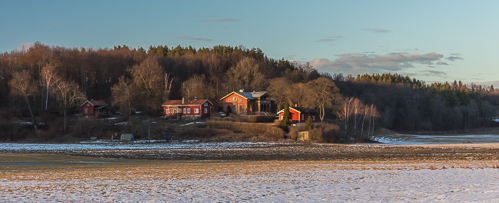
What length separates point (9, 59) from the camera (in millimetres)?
92562

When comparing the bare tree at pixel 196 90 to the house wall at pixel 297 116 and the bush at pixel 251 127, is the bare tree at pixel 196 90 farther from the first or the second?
the house wall at pixel 297 116

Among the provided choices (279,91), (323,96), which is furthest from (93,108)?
(323,96)

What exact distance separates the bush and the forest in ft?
50.4

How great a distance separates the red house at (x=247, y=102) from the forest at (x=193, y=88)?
252 centimetres

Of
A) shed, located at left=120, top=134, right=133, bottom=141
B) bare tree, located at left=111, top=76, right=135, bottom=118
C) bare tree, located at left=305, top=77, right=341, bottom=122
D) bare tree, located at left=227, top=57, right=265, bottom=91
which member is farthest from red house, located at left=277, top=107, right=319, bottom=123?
bare tree, located at left=111, top=76, right=135, bottom=118

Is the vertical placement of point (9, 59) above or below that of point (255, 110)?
above

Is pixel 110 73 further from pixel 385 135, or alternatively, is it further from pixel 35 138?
pixel 385 135

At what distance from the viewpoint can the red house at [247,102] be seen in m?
82.2

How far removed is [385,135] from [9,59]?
79.9 meters

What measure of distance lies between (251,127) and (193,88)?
89.7 feet

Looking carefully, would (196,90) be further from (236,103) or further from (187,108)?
(236,103)

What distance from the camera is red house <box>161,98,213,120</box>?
78062 mm

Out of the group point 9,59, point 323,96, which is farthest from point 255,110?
point 9,59

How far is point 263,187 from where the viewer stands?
14250mm
